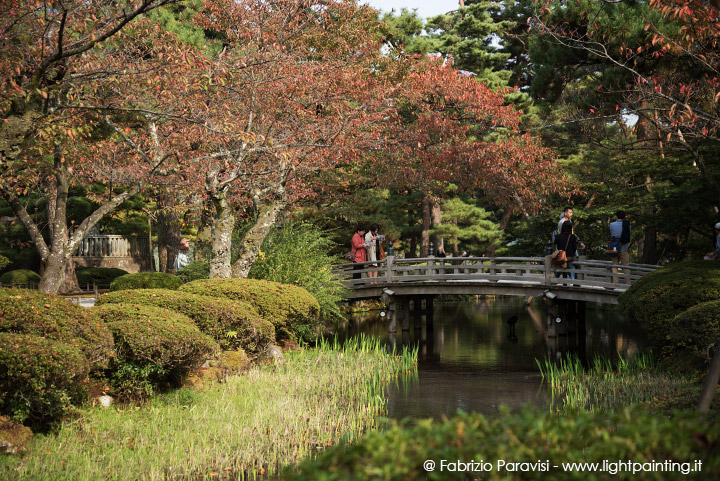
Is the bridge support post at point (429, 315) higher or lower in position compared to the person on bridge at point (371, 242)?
lower

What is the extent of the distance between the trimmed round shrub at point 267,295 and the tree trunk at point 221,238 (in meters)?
1.01

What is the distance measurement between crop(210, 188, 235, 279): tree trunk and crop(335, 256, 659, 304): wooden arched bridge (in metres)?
5.64

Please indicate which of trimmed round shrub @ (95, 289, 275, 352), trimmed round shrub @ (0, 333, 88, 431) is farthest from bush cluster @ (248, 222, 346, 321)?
trimmed round shrub @ (0, 333, 88, 431)

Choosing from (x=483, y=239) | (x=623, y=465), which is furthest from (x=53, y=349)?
(x=483, y=239)

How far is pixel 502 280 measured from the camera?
21078 millimetres

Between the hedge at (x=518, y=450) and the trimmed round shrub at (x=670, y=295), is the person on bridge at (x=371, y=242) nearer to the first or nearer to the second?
the trimmed round shrub at (x=670, y=295)

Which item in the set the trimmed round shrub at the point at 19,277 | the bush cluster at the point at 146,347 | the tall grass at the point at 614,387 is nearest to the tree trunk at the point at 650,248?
the tall grass at the point at 614,387

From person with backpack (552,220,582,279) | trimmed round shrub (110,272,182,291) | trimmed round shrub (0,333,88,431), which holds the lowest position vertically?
trimmed round shrub (0,333,88,431)

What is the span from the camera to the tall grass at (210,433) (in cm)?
702

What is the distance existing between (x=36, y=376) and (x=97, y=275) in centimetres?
2225

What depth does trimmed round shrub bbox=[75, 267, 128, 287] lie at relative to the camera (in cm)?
2773

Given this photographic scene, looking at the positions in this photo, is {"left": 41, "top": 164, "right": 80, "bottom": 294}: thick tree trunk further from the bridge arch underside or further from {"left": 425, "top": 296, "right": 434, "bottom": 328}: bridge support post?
{"left": 425, "top": 296, "right": 434, "bottom": 328}: bridge support post

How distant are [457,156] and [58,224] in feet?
48.8

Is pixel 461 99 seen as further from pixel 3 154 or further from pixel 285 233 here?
pixel 3 154
